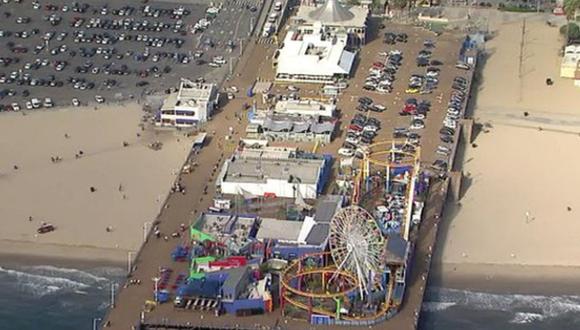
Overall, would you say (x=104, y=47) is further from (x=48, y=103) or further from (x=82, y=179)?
(x=82, y=179)

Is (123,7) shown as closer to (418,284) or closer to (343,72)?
(343,72)

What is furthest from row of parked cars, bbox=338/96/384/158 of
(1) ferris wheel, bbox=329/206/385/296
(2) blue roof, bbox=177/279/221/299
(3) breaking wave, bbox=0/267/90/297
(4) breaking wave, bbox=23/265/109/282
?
(3) breaking wave, bbox=0/267/90/297

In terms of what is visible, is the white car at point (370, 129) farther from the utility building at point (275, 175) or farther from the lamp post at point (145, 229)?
the lamp post at point (145, 229)

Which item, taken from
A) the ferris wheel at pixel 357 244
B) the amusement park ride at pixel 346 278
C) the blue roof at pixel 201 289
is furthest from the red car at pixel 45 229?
the ferris wheel at pixel 357 244

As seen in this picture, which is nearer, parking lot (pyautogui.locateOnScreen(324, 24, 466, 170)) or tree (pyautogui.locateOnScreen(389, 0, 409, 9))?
parking lot (pyautogui.locateOnScreen(324, 24, 466, 170))

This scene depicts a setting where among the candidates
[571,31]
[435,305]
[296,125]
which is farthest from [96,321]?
[571,31]

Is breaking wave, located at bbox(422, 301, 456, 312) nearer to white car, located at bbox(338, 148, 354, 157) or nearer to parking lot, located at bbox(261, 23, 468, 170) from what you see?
parking lot, located at bbox(261, 23, 468, 170)
